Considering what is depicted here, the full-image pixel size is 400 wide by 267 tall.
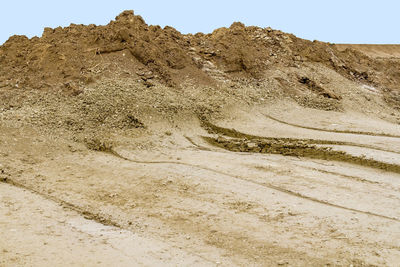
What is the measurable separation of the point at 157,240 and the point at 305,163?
370 cm

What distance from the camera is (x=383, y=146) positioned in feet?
27.5

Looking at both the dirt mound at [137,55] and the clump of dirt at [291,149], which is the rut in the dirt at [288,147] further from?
the dirt mound at [137,55]

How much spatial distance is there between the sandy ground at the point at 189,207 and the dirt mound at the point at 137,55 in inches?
98.7

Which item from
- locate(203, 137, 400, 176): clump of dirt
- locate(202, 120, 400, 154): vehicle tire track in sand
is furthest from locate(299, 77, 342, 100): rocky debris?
locate(203, 137, 400, 176): clump of dirt

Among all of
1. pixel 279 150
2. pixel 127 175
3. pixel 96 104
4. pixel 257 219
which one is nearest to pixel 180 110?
pixel 96 104

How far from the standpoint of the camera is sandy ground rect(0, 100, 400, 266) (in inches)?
173

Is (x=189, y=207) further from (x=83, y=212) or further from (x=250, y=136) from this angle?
(x=250, y=136)

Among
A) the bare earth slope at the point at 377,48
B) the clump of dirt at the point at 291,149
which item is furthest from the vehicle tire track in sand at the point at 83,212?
the bare earth slope at the point at 377,48

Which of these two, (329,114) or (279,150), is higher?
(329,114)

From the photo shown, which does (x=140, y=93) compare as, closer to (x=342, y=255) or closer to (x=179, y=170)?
(x=179, y=170)

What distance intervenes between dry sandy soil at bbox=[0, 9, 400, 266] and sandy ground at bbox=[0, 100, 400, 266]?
2 cm

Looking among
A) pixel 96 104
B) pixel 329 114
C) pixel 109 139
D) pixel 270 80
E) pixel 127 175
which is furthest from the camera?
pixel 270 80

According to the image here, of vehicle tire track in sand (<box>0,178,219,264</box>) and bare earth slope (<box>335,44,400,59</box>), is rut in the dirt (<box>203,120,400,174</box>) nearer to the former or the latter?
vehicle tire track in sand (<box>0,178,219,264</box>)

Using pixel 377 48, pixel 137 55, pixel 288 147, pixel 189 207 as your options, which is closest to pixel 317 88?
pixel 288 147
